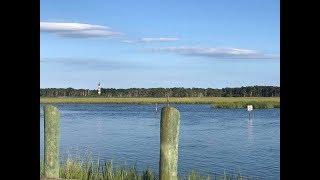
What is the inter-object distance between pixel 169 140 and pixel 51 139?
208 cm

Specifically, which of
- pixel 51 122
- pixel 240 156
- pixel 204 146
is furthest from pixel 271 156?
pixel 51 122

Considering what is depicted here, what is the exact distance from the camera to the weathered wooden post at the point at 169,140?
6016 mm

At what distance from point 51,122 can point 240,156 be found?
14.2 m

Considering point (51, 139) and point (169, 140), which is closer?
point (169, 140)

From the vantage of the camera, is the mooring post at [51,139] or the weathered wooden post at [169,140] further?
the mooring post at [51,139]

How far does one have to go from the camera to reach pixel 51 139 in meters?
7.16

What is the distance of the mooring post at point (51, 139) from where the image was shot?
7039 millimetres

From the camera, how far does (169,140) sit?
6.07 meters

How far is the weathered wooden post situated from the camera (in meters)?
6.02

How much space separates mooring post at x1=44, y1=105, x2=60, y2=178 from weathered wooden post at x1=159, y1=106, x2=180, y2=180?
183 centimetres

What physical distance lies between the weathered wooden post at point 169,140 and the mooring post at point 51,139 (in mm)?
1835

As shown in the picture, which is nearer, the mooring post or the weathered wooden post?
the weathered wooden post
